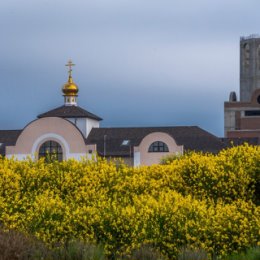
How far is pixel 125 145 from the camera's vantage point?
288 feet

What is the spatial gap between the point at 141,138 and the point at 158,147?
11.4 metres

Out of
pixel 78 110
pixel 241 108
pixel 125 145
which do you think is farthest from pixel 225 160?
pixel 241 108

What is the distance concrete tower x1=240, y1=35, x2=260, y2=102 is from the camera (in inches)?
6206

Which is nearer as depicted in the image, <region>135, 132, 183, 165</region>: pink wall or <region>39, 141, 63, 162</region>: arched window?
<region>39, 141, 63, 162</region>: arched window

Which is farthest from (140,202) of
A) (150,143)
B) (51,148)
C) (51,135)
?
(150,143)

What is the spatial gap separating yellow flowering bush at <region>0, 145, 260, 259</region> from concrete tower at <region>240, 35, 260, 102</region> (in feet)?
437

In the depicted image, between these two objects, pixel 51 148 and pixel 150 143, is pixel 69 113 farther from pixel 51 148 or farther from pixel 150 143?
pixel 51 148

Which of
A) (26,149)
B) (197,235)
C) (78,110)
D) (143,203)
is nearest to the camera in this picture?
(197,235)

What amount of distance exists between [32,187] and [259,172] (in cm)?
588

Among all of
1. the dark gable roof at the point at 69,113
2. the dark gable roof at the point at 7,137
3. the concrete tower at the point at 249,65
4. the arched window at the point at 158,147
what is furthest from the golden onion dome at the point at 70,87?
the concrete tower at the point at 249,65

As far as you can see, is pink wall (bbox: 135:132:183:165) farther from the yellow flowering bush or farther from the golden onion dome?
the yellow flowering bush

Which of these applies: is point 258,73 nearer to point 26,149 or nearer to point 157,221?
point 26,149

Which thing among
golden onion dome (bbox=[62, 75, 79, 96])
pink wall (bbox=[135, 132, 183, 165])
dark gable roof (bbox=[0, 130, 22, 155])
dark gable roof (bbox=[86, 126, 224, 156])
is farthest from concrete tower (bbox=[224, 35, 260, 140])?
pink wall (bbox=[135, 132, 183, 165])

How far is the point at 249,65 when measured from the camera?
525ft
